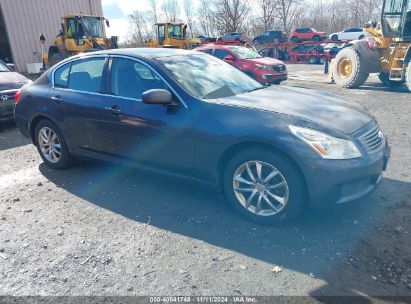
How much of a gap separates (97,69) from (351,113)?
3001 millimetres

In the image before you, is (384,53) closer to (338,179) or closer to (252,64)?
(252,64)

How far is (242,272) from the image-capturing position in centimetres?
270

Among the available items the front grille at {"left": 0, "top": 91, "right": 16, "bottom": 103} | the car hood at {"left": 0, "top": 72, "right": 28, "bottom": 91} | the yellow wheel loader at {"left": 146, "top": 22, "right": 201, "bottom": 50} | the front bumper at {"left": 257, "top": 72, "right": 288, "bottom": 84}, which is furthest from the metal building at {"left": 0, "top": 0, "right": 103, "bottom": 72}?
the front bumper at {"left": 257, "top": 72, "right": 288, "bottom": 84}

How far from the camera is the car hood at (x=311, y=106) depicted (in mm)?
3176

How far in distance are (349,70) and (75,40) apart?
12324mm

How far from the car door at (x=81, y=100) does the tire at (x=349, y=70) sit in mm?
9964

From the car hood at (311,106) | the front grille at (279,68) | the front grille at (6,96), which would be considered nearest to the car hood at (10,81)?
the front grille at (6,96)

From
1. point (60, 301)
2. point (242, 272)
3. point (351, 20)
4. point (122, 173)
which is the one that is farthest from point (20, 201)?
point (351, 20)

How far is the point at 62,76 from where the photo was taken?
4.67 metres

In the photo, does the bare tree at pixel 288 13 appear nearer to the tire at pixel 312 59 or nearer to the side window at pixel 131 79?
the tire at pixel 312 59

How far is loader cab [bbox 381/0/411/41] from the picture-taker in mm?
10430

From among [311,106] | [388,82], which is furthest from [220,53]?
[311,106]

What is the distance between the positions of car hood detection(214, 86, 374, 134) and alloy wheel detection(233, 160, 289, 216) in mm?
570

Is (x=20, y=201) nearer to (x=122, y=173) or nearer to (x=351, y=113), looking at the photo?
(x=122, y=173)
